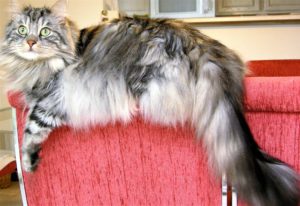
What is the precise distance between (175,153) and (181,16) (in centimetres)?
250

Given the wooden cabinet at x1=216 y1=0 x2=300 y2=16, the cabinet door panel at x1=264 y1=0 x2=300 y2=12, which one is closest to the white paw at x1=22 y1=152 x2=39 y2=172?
the wooden cabinet at x1=216 y1=0 x2=300 y2=16

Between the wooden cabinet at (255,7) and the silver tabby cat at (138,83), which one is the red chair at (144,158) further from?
the wooden cabinet at (255,7)

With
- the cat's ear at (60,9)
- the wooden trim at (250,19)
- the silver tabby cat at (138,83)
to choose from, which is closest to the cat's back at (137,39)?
the silver tabby cat at (138,83)

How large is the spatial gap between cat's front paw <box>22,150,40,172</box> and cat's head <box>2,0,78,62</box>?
0.28 m

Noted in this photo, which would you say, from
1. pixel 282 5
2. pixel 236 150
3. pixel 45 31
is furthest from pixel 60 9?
pixel 282 5

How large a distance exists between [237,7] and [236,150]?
2.64 meters

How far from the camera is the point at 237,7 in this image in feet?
10.8

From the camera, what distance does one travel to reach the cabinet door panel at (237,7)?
327 centimetres

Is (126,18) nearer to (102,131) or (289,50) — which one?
(102,131)

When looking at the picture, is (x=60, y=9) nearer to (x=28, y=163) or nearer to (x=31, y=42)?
(x=31, y=42)

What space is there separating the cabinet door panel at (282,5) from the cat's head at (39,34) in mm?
2489

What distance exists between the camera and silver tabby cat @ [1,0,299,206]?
904 mm

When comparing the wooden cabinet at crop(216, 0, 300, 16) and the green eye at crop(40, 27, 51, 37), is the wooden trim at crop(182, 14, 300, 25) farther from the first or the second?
the green eye at crop(40, 27, 51, 37)

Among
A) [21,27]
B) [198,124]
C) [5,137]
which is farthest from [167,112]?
[5,137]
